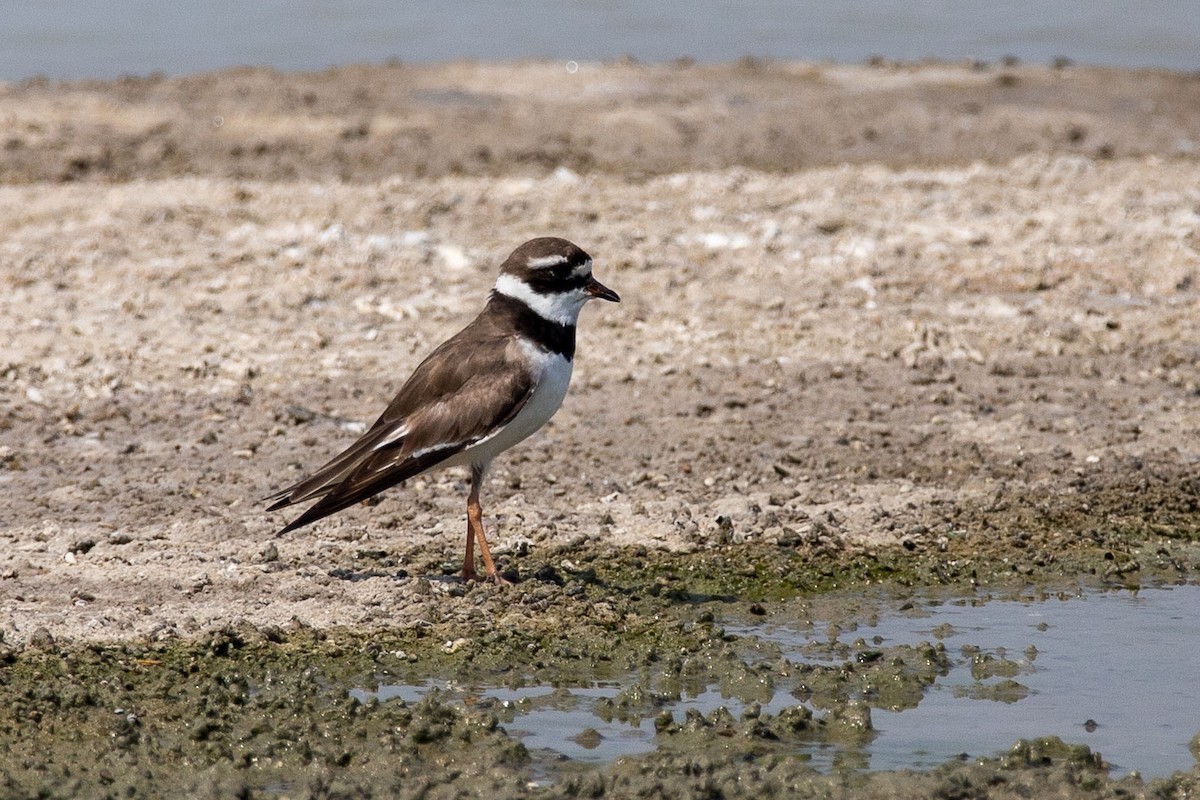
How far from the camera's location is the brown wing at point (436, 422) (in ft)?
23.9

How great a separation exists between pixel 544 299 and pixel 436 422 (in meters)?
0.78

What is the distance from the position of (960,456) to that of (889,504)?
0.79 m

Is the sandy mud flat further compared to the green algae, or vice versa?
the sandy mud flat

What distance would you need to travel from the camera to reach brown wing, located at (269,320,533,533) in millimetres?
7293

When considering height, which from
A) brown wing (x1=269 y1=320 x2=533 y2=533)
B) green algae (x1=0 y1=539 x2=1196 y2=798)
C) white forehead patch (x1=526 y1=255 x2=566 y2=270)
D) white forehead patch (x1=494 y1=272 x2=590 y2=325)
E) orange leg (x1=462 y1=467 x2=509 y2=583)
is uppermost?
white forehead patch (x1=526 y1=255 x2=566 y2=270)

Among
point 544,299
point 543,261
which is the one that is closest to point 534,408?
point 544,299

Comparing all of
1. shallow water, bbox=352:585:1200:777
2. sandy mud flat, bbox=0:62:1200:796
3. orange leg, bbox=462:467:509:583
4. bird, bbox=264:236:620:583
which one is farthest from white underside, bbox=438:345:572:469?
shallow water, bbox=352:585:1200:777

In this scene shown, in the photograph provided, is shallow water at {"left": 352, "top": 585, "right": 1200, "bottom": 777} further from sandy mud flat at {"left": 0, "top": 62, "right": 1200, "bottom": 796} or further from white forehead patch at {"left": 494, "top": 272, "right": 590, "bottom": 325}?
white forehead patch at {"left": 494, "top": 272, "right": 590, "bottom": 325}

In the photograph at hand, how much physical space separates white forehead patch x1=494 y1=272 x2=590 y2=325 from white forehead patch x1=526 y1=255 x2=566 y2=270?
0.09m

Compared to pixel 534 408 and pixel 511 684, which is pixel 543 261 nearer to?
pixel 534 408

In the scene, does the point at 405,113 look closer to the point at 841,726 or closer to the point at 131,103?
the point at 131,103

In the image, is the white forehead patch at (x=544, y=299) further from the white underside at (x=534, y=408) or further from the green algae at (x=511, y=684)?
the green algae at (x=511, y=684)

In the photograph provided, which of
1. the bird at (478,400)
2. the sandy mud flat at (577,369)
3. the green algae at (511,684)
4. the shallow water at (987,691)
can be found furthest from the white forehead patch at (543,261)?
the shallow water at (987,691)

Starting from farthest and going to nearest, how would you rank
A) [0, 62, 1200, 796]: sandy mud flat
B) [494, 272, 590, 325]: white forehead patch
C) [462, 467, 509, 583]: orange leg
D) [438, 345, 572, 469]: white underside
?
[494, 272, 590, 325]: white forehead patch
[438, 345, 572, 469]: white underside
[462, 467, 509, 583]: orange leg
[0, 62, 1200, 796]: sandy mud flat
